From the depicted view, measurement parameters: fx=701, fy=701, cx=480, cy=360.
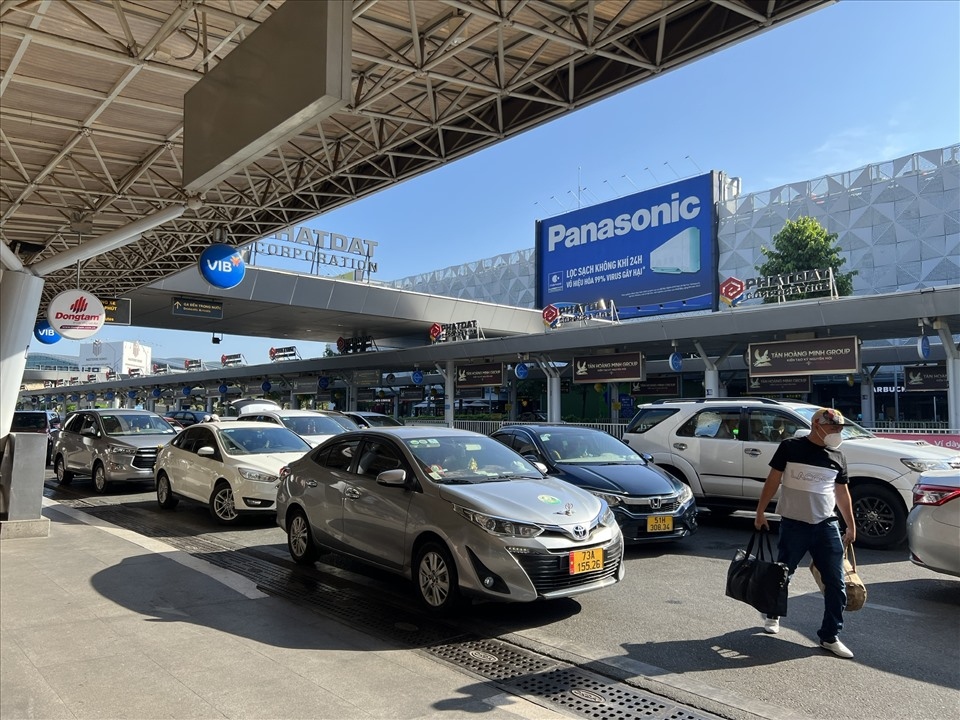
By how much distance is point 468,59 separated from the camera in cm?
848

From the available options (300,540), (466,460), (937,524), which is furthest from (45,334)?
(937,524)

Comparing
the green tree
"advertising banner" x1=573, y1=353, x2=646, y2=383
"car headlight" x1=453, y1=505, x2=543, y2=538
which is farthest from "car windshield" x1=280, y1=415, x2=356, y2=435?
the green tree

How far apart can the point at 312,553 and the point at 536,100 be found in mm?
5828

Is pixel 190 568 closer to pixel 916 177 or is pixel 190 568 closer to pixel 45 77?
pixel 45 77

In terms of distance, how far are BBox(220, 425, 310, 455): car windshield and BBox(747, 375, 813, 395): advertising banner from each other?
1323 centimetres

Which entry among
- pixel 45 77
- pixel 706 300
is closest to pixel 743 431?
pixel 45 77

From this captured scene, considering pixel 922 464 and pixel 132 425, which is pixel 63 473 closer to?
pixel 132 425

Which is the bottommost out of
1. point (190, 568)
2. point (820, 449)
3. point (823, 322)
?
point (190, 568)

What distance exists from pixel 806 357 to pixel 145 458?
1576 cm

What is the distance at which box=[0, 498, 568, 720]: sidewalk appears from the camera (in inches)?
161

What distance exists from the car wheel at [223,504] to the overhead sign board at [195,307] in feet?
56.2

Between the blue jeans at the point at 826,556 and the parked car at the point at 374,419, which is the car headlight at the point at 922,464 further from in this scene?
the parked car at the point at 374,419

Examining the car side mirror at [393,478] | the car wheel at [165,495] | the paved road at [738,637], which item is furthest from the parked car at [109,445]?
the car side mirror at [393,478]

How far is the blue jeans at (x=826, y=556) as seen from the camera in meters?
5.08
